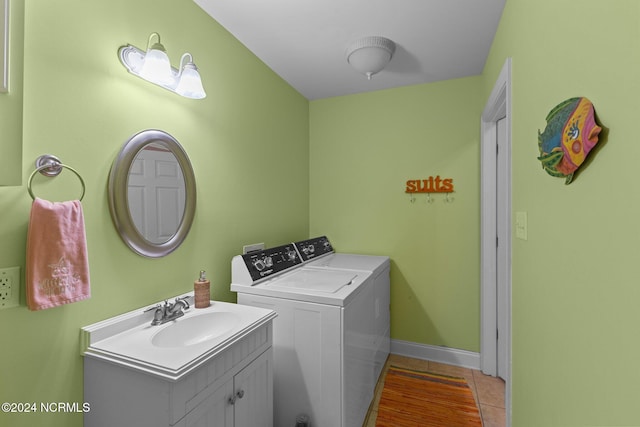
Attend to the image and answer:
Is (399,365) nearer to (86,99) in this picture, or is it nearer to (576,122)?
(576,122)

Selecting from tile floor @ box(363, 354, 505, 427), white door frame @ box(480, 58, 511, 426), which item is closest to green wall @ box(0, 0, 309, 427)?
tile floor @ box(363, 354, 505, 427)

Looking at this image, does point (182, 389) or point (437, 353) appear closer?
point (182, 389)

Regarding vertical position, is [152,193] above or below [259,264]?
above

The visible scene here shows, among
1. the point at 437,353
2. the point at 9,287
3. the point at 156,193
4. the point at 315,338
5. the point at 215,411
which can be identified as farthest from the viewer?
the point at 437,353

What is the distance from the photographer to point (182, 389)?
37.5 inches

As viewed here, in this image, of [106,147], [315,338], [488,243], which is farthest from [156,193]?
[488,243]

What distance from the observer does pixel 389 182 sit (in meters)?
2.74

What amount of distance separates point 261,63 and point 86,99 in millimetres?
1402

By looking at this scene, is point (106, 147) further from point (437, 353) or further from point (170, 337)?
point (437, 353)

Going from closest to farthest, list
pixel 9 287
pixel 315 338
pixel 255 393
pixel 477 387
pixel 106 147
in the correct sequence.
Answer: pixel 9 287
pixel 106 147
pixel 255 393
pixel 315 338
pixel 477 387

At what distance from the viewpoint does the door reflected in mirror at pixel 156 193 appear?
1.32 metres

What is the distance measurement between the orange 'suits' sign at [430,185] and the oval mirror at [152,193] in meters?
1.88

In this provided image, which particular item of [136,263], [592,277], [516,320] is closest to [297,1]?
[136,263]

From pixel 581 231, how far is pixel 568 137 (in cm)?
27
